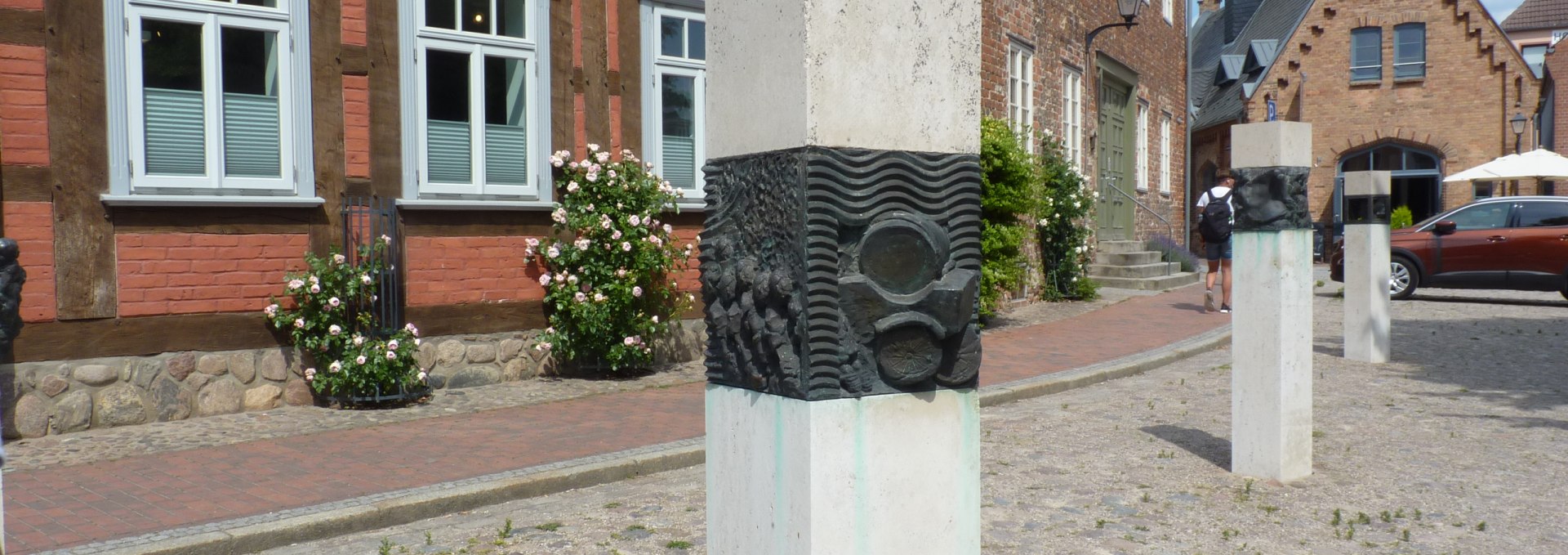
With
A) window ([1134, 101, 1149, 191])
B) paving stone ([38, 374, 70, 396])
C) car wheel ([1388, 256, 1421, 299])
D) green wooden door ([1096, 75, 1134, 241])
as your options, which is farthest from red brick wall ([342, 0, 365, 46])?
window ([1134, 101, 1149, 191])

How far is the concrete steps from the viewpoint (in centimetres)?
1830

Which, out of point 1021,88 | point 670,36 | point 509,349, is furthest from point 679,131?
point 1021,88

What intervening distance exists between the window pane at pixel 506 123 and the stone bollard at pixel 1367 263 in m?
6.77

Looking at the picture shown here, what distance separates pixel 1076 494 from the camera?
5.69 m

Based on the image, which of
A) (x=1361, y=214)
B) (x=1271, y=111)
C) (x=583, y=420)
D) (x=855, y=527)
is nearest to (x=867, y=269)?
(x=855, y=527)

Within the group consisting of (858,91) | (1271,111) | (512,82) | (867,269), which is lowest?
(867,269)

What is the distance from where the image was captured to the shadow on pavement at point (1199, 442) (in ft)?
21.3

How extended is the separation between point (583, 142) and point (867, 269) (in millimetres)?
7770

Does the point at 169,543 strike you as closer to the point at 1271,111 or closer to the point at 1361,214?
the point at 1361,214

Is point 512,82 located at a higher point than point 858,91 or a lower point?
higher

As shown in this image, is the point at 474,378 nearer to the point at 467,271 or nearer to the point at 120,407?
the point at 467,271

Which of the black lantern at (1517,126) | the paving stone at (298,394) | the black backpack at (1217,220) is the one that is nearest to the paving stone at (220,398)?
the paving stone at (298,394)

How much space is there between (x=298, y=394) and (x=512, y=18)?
3.34 meters

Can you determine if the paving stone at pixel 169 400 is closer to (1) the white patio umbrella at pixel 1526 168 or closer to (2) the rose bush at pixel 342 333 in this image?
(2) the rose bush at pixel 342 333
